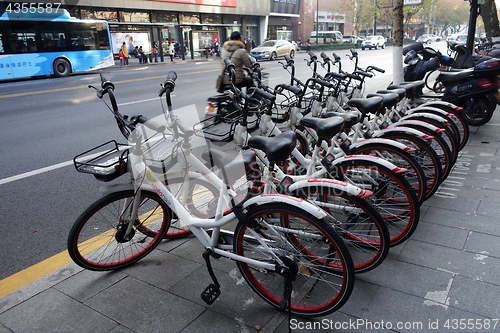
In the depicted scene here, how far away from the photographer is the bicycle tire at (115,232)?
2684mm

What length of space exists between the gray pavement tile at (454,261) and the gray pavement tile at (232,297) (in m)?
1.25

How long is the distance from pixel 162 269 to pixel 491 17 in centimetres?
1524

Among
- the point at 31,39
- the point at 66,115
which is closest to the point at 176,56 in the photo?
the point at 31,39

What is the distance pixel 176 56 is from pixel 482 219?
31.7 metres

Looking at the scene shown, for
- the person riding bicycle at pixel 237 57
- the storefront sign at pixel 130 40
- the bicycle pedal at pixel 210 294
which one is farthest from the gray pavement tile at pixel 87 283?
the storefront sign at pixel 130 40

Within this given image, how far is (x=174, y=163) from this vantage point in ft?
8.82

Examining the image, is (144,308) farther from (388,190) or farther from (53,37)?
(53,37)

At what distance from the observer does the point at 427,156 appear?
11.7 ft

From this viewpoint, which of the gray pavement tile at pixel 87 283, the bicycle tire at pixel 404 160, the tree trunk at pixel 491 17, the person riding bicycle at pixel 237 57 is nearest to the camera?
the gray pavement tile at pixel 87 283

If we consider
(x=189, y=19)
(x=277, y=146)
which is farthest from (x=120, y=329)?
(x=189, y=19)

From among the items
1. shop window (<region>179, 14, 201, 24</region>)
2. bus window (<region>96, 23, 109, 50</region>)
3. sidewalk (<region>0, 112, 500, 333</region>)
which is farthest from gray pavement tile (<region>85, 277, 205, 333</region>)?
shop window (<region>179, 14, 201, 24</region>)

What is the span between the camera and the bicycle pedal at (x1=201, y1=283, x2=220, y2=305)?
7.68 ft

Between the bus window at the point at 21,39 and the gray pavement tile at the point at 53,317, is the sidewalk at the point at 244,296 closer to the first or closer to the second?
the gray pavement tile at the point at 53,317

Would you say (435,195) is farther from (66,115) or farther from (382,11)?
(382,11)
